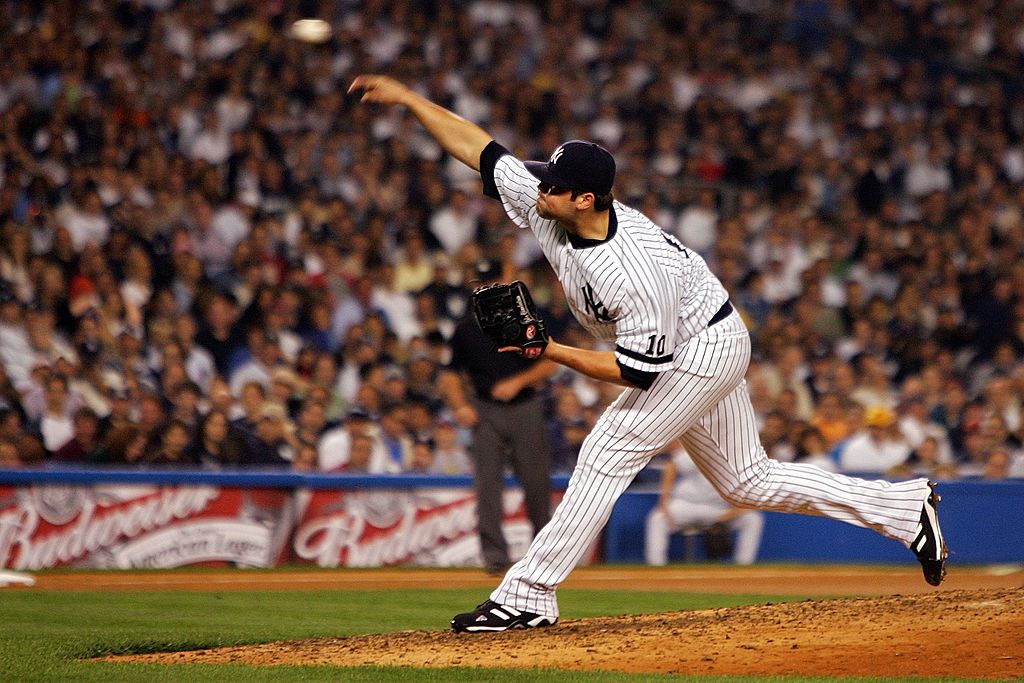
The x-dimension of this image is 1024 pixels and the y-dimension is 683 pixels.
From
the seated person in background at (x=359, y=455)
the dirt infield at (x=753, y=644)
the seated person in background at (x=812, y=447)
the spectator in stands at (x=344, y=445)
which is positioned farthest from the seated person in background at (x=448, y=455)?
the dirt infield at (x=753, y=644)

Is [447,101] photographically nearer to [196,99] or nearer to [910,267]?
[196,99]

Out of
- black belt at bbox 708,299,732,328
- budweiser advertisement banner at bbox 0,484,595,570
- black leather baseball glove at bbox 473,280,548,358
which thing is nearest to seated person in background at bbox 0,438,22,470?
budweiser advertisement banner at bbox 0,484,595,570

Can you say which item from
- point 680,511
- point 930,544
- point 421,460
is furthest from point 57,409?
point 930,544

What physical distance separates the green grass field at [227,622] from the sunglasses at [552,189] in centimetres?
175

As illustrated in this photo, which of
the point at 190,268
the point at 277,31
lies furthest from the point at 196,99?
the point at 190,268

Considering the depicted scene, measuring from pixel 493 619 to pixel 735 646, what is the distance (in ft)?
3.13

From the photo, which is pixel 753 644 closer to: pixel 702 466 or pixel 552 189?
pixel 702 466

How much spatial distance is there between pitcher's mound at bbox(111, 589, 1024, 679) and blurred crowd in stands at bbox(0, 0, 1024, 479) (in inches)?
101

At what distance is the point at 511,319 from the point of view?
5199 millimetres

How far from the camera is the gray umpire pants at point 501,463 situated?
8773 mm

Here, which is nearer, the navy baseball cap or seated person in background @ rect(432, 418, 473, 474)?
the navy baseball cap

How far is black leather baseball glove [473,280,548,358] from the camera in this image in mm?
5191

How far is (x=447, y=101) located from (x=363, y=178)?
183 centimetres

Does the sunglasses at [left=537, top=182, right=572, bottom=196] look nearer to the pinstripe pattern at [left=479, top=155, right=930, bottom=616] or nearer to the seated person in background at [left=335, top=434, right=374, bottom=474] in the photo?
the pinstripe pattern at [left=479, top=155, right=930, bottom=616]
